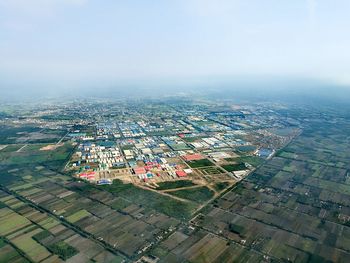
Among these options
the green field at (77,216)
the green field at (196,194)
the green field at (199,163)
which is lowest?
the green field at (77,216)

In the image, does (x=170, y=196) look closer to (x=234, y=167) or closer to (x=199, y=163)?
(x=199, y=163)

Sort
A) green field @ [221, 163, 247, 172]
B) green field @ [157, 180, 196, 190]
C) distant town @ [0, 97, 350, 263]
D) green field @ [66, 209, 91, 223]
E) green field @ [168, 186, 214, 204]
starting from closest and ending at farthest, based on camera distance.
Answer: distant town @ [0, 97, 350, 263]
green field @ [66, 209, 91, 223]
green field @ [168, 186, 214, 204]
green field @ [157, 180, 196, 190]
green field @ [221, 163, 247, 172]

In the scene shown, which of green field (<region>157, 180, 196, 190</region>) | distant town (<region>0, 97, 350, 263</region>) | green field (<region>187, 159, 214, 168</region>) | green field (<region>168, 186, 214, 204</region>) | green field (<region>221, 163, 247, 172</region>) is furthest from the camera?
green field (<region>187, 159, 214, 168</region>)

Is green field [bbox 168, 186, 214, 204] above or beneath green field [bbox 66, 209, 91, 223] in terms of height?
above

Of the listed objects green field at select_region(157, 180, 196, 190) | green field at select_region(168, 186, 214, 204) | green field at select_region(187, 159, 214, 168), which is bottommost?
green field at select_region(187, 159, 214, 168)

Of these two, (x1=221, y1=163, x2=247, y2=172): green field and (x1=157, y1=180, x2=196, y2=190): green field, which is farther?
(x1=221, y1=163, x2=247, y2=172): green field

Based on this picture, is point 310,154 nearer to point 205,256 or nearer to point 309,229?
point 309,229

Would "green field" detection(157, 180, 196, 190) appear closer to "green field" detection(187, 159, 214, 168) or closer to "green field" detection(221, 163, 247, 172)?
"green field" detection(187, 159, 214, 168)

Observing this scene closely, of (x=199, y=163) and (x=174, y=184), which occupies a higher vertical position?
(x=174, y=184)

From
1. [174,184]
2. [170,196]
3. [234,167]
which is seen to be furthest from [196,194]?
[234,167]

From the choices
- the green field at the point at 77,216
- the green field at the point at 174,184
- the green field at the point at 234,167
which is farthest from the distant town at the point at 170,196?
the green field at the point at 174,184

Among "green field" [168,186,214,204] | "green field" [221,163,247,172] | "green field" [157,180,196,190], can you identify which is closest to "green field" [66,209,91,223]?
"green field" [157,180,196,190]

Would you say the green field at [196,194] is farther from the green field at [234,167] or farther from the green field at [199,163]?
the green field at [199,163]

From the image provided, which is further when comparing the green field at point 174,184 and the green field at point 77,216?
the green field at point 174,184
